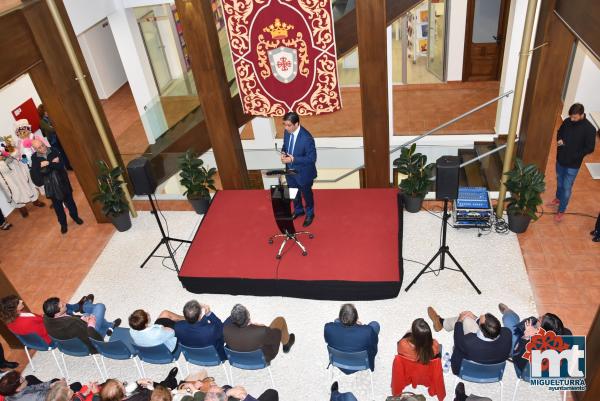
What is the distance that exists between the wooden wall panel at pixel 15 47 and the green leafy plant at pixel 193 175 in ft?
8.12

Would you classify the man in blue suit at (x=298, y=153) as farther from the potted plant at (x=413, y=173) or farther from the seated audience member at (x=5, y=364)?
the seated audience member at (x=5, y=364)

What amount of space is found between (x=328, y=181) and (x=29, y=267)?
4.89 meters

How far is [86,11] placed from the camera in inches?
322

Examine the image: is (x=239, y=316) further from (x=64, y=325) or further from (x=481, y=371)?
(x=481, y=371)

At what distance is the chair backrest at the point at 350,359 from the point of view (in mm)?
4832

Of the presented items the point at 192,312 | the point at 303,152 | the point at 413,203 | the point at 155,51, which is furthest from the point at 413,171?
the point at 155,51

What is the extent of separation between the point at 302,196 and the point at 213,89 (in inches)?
81.7

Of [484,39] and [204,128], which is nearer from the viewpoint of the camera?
[204,128]

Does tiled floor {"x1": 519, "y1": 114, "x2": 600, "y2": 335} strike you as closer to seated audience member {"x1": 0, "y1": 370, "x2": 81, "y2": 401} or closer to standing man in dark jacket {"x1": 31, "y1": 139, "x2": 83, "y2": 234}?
seated audience member {"x1": 0, "y1": 370, "x2": 81, "y2": 401}

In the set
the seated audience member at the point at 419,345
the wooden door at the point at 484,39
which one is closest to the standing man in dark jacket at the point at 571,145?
the seated audience member at the point at 419,345

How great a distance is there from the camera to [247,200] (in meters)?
7.96

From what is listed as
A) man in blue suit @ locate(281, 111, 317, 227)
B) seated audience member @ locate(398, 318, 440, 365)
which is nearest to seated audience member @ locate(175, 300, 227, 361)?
seated audience member @ locate(398, 318, 440, 365)

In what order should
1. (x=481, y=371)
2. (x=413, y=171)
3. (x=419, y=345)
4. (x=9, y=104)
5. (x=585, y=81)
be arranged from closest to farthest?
1. (x=419, y=345)
2. (x=481, y=371)
3. (x=413, y=171)
4. (x=585, y=81)
5. (x=9, y=104)

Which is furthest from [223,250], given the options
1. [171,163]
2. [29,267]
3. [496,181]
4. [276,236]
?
[496,181]
